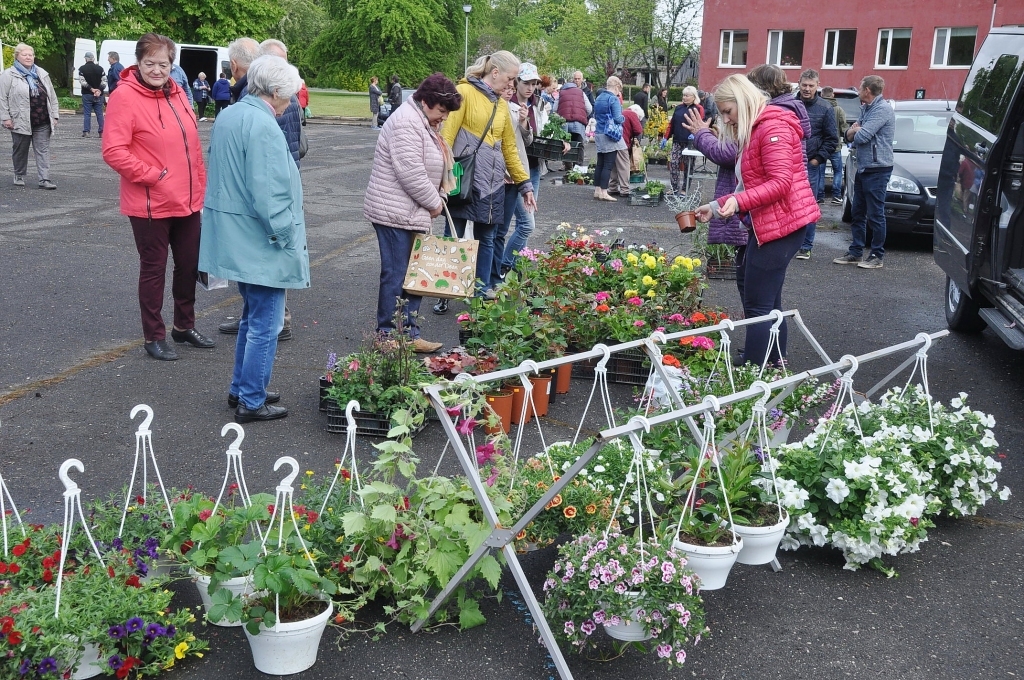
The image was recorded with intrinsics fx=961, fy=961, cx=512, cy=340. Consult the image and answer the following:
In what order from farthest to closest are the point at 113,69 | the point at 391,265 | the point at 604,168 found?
the point at 113,69
the point at 604,168
the point at 391,265

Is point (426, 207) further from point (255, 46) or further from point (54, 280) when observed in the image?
point (54, 280)

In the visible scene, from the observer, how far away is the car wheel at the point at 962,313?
24.5ft

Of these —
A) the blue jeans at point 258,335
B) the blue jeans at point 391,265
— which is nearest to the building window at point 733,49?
the blue jeans at point 391,265

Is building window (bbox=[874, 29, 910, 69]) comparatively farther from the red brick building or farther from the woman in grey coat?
the woman in grey coat

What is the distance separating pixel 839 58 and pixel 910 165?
100 feet

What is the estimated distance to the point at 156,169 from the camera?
592cm

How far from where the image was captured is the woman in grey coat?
40.8 feet

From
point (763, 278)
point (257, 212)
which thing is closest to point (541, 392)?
point (763, 278)

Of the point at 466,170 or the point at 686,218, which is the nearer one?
the point at 686,218

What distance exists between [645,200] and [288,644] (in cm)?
1282

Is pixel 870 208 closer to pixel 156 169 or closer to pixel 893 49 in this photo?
pixel 156 169

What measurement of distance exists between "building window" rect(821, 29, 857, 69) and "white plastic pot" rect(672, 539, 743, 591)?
3955 centimetres

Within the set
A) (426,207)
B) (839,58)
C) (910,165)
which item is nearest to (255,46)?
(426,207)

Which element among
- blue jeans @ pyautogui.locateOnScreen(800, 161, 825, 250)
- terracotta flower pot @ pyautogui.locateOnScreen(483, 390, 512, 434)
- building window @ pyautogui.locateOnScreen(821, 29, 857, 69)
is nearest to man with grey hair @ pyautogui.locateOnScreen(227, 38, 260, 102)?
terracotta flower pot @ pyautogui.locateOnScreen(483, 390, 512, 434)
